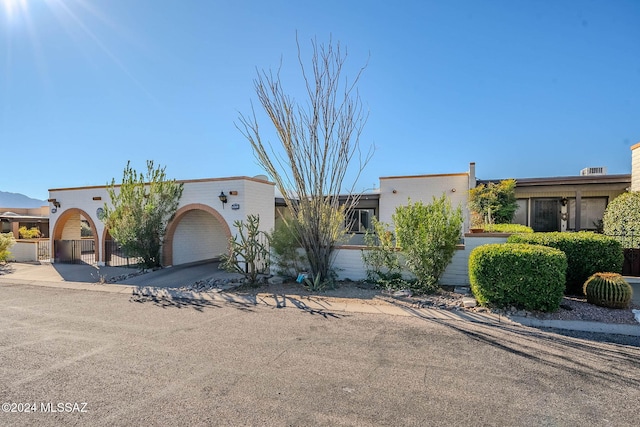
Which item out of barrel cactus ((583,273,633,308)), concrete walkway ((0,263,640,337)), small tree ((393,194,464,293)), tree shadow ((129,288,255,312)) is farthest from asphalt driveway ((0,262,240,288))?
barrel cactus ((583,273,633,308))

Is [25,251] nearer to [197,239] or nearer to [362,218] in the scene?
[197,239]

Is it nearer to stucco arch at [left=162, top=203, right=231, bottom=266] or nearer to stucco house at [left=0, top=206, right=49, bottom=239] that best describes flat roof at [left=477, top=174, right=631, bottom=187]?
stucco arch at [left=162, top=203, right=231, bottom=266]

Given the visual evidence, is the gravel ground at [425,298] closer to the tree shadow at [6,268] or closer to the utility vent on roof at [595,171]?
the tree shadow at [6,268]

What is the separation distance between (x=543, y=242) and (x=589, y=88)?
7163 millimetres

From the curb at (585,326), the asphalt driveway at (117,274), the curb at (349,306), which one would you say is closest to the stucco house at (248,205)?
the asphalt driveway at (117,274)

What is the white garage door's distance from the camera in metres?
14.0

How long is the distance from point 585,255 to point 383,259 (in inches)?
188

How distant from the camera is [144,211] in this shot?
42.0 feet

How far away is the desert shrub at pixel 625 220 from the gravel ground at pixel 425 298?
3863 millimetres

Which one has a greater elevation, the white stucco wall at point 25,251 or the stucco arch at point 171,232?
the stucco arch at point 171,232

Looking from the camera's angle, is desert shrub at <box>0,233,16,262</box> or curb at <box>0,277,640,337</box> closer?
curb at <box>0,277,640,337</box>

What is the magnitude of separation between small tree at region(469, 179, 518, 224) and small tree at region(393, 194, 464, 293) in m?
7.15

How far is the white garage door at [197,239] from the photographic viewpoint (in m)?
14.0

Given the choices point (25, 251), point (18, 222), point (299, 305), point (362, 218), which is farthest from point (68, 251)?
point (362, 218)
